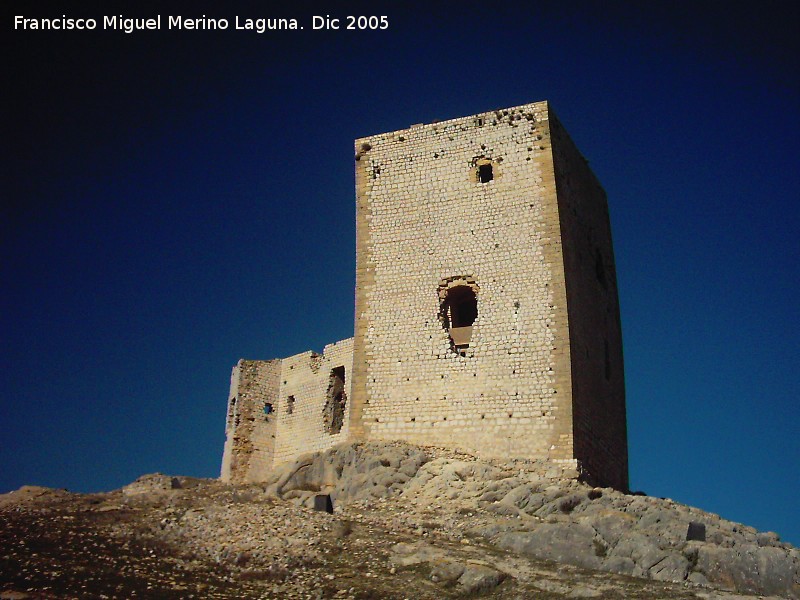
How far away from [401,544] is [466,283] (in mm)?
7628

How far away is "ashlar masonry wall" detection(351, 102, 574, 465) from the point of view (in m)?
20.5

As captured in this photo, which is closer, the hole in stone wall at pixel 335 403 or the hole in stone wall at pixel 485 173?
the hole in stone wall at pixel 485 173

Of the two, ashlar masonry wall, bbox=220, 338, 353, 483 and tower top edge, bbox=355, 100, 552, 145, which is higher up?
tower top edge, bbox=355, 100, 552, 145

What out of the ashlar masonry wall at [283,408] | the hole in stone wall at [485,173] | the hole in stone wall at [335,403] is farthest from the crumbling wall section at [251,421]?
the hole in stone wall at [485,173]

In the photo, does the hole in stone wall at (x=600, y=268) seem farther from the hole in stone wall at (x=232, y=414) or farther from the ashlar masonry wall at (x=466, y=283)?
the hole in stone wall at (x=232, y=414)

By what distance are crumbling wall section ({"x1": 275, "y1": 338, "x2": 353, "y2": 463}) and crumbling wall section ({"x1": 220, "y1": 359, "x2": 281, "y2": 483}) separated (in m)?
0.34

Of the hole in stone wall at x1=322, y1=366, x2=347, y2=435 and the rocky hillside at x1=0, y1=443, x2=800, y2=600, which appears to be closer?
the rocky hillside at x1=0, y1=443, x2=800, y2=600

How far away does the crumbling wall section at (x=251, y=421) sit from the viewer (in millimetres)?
31625

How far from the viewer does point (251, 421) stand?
106 feet

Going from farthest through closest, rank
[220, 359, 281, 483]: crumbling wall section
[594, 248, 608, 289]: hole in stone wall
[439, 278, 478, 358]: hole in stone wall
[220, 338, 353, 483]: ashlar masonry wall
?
[220, 359, 281, 483]: crumbling wall section, [220, 338, 353, 483]: ashlar masonry wall, [594, 248, 608, 289]: hole in stone wall, [439, 278, 478, 358]: hole in stone wall

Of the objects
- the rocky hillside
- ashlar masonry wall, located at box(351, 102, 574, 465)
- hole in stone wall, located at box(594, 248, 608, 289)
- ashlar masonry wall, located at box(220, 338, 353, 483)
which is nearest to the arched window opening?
ashlar masonry wall, located at box(351, 102, 574, 465)

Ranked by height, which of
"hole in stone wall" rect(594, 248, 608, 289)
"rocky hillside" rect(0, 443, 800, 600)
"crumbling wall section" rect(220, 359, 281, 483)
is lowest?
"rocky hillside" rect(0, 443, 800, 600)

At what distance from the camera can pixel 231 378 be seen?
3356 centimetres

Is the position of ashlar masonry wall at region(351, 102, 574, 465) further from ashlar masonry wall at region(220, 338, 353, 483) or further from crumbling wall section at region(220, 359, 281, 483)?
crumbling wall section at region(220, 359, 281, 483)
